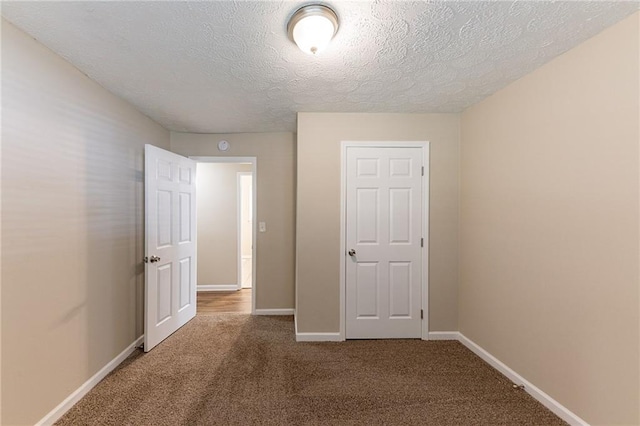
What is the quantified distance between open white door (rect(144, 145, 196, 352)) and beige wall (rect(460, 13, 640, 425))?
311cm

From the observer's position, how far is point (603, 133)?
61.9 inches

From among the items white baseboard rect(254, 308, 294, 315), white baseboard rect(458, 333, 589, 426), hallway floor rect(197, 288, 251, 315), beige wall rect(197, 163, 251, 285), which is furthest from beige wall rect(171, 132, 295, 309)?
white baseboard rect(458, 333, 589, 426)

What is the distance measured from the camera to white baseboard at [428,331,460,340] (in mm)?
2914

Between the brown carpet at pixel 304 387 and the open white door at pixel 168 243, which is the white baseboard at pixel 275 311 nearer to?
the brown carpet at pixel 304 387

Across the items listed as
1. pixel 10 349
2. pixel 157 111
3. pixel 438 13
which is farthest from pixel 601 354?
pixel 157 111

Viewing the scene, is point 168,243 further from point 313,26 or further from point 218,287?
point 313,26

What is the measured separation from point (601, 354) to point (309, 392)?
1812 mm

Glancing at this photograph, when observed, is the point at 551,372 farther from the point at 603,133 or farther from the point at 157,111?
the point at 157,111

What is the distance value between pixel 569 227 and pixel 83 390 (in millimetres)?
3480

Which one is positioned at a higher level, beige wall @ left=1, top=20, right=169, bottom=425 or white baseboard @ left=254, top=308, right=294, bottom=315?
beige wall @ left=1, top=20, right=169, bottom=425

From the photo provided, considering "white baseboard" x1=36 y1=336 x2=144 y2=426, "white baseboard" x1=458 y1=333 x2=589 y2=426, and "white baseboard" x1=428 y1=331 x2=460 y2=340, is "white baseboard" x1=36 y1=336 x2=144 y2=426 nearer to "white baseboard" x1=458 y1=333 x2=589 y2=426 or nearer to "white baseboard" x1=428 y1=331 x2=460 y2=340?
"white baseboard" x1=428 y1=331 x2=460 y2=340

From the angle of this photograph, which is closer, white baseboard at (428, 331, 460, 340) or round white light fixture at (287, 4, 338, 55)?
round white light fixture at (287, 4, 338, 55)

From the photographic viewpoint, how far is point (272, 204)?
3676 mm

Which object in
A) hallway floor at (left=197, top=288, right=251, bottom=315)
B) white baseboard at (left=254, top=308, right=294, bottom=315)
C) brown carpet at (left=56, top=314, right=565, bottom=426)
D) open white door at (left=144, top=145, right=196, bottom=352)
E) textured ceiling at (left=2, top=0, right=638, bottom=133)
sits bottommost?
hallway floor at (left=197, top=288, right=251, bottom=315)
